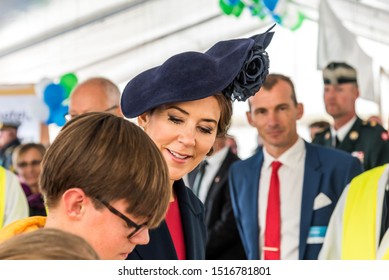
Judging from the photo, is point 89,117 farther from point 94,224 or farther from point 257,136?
point 257,136

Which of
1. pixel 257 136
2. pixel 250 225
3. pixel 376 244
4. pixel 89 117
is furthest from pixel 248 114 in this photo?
pixel 89 117

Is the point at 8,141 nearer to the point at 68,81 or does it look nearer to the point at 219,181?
the point at 68,81

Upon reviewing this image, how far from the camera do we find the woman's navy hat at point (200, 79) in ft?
4.93

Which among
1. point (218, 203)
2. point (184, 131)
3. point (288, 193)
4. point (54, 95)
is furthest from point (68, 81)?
point (184, 131)

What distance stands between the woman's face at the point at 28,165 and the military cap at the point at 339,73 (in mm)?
1010

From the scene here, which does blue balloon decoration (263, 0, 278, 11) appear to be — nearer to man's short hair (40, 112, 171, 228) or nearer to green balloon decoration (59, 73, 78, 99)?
green balloon decoration (59, 73, 78, 99)

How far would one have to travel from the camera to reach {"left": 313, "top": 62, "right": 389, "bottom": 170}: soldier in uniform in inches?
108

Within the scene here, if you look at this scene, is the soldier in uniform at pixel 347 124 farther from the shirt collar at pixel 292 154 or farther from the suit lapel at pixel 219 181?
the suit lapel at pixel 219 181

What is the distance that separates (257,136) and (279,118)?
10 centimetres

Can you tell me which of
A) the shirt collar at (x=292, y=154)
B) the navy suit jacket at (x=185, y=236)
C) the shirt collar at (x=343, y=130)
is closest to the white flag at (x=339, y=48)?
the shirt collar at (x=343, y=130)

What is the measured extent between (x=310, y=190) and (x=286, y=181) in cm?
10

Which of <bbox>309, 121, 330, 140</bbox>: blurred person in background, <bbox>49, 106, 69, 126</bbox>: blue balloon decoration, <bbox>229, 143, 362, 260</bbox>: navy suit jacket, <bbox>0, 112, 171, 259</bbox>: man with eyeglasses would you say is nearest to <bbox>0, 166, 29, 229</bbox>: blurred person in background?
<bbox>49, 106, 69, 126</bbox>: blue balloon decoration
